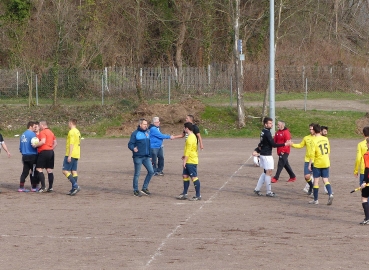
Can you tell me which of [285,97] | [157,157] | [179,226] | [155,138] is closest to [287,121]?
[285,97]

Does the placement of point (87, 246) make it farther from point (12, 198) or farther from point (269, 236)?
point (12, 198)

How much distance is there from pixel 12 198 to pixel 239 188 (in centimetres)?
547

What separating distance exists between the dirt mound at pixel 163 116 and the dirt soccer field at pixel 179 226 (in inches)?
484

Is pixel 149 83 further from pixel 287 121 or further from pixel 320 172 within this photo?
pixel 320 172

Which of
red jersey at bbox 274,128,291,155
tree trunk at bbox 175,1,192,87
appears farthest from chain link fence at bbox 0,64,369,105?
red jersey at bbox 274,128,291,155

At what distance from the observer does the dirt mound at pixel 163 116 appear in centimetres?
3225

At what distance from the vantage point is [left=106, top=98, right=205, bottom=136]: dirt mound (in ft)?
106

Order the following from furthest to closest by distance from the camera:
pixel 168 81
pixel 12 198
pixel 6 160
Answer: pixel 168 81, pixel 6 160, pixel 12 198

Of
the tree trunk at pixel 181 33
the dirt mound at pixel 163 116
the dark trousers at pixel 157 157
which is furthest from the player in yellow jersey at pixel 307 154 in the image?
the tree trunk at pixel 181 33

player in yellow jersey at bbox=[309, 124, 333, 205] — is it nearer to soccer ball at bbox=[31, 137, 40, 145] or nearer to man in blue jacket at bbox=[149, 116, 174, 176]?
man in blue jacket at bbox=[149, 116, 174, 176]

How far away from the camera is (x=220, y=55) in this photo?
4891 cm

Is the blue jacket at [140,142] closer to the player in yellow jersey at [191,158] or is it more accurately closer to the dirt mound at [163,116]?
the player in yellow jersey at [191,158]

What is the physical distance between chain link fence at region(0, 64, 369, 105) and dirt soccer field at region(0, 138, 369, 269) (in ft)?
63.9

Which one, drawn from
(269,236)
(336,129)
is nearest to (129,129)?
(336,129)
